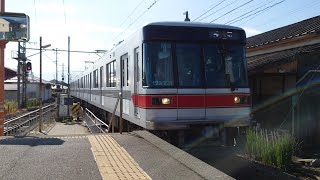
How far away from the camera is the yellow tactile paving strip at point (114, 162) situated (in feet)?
21.2

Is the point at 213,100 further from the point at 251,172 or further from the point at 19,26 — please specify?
the point at 19,26

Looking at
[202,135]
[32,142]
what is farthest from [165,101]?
[32,142]

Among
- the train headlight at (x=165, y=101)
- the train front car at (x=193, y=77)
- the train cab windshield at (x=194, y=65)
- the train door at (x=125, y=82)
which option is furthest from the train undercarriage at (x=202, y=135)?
the train door at (x=125, y=82)

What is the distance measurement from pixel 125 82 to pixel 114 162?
5153 millimetres

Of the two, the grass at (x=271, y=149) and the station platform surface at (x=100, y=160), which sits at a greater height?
the station platform surface at (x=100, y=160)

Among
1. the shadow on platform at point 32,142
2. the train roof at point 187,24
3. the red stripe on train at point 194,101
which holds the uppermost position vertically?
the train roof at point 187,24

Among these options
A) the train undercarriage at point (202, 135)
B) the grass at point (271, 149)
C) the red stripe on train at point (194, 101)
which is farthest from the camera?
the grass at point (271, 149)

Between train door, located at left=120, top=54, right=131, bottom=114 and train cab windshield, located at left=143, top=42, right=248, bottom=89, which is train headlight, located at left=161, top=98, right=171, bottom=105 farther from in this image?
train door, located at left=120, top=54, right=131, bottom=114

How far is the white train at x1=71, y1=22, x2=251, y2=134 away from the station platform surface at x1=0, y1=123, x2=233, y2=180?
0.85 meters

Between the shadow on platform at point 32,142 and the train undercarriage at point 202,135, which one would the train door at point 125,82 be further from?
the shadow on platform at point 32,142

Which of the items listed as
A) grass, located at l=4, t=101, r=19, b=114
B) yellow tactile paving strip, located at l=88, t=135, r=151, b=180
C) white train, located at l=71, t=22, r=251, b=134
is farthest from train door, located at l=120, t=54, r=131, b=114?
grass, located at l=4, t=101, r=19, b=114

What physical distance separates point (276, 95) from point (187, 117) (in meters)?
7.74

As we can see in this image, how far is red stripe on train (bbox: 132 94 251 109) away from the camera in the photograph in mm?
9521

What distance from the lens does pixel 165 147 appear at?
8.58m
